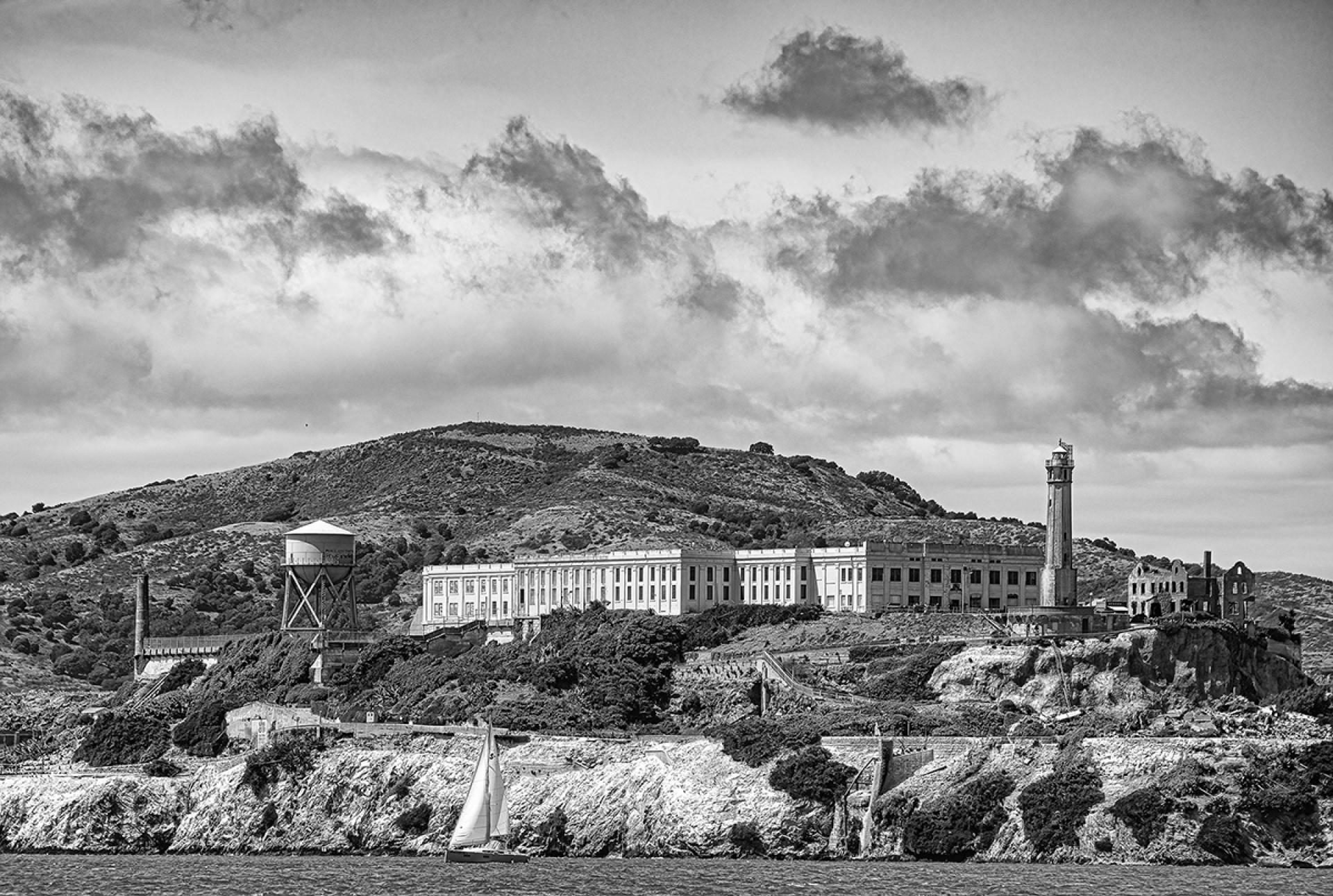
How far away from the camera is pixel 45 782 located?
12725 cm

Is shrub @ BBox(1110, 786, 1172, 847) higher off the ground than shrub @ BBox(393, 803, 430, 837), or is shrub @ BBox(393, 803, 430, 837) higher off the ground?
shrub @ BBox(1110, 786, 1172, 847)

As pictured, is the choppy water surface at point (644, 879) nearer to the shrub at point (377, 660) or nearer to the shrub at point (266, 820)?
the shrub at point (266, 820)

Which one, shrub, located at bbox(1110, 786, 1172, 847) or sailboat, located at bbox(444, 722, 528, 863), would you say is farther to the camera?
sailboat, located at bbox(444, 722, 528, 863)

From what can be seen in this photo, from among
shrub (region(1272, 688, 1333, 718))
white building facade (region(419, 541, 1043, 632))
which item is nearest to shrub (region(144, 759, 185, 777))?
white building facade (region(419, 541, 1043, 632))

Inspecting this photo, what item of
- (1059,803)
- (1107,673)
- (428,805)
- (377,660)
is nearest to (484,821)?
(428,805)

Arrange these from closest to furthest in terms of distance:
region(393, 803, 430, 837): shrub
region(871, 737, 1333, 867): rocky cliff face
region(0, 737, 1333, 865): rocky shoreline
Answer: region(871, 737, 1333, 867): rocky cliff face < region(0, 737, 1333, 865): rocky shoreline < region(393, 803, 430, 837): shrub

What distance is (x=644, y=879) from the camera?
9938 centimetres

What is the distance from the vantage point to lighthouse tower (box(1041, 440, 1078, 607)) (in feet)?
475

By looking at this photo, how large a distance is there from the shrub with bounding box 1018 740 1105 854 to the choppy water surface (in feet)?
7.65

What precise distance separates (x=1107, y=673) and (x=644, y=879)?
40062 millimetres

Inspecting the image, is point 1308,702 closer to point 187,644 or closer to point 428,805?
point 428,805

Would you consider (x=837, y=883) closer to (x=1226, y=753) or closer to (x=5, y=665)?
(x=1226, y=753)

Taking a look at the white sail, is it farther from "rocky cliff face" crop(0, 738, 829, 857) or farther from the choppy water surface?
"rocky cliff face" crop(0, 738, 829, 857)

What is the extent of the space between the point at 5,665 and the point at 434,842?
8979 centimetres
